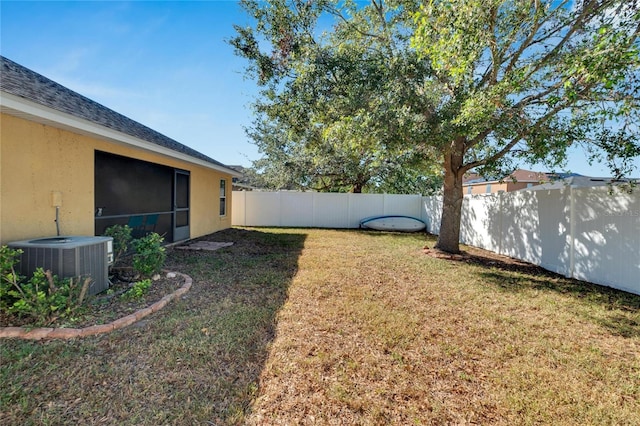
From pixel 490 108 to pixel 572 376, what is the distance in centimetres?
371

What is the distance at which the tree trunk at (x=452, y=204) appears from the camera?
310 inches

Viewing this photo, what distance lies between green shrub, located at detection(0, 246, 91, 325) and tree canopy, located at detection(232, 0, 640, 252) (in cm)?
526

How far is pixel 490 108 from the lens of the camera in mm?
4613

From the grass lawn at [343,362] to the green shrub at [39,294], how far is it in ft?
1.16

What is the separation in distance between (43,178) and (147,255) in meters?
1.80

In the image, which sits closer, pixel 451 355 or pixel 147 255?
pixel 451 355

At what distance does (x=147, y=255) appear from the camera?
175 inches

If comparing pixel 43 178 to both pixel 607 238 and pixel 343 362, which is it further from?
pixel 607 238

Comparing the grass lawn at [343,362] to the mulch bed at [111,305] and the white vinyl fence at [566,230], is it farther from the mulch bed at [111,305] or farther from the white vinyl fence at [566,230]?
the white vinyl fence at [566,230]

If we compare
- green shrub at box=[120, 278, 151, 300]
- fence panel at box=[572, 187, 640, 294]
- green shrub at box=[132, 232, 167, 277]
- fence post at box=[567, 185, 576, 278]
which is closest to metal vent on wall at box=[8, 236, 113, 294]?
green shrub at box=[120, 278, 151, 300]

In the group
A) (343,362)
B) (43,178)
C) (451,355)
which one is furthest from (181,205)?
(451,355)

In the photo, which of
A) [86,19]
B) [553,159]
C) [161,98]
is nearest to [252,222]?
[161,98]

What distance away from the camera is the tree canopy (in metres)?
4.54

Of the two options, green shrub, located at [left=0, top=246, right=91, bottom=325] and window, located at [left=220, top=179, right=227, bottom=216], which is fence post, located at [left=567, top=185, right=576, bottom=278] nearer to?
green shrub, located at [left=0, top=246, right=91, bottom=325]
